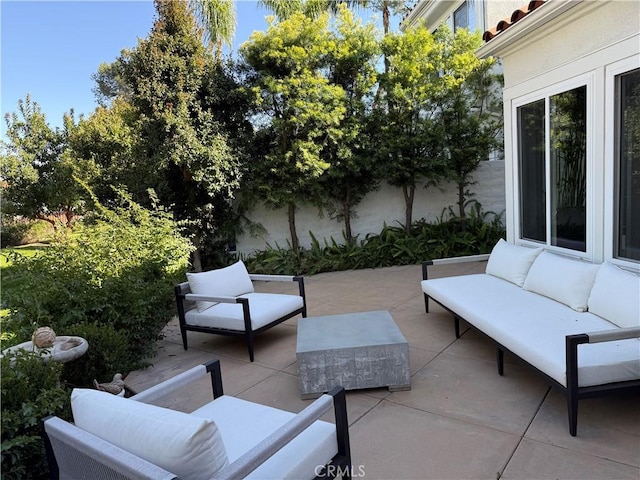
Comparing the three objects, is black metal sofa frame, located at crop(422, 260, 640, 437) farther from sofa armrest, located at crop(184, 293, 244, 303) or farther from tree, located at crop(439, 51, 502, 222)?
tree, located at crop(439, 51, 502, 222)

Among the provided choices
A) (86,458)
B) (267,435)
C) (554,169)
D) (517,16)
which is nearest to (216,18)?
(517,16)

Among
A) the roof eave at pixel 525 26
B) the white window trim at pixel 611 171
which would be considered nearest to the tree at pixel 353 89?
the roof eave at pixel 525 26

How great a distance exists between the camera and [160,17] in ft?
23.6

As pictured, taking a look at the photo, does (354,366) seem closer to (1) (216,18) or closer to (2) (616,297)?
(2) (616,297)

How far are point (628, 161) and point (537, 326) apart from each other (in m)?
1.76

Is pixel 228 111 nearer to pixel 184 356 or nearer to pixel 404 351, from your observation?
pixel 184 356

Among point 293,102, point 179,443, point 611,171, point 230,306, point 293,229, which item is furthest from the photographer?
point 293,229

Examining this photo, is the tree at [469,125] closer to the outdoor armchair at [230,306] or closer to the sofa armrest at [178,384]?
the outdoor armchair at [230,306]

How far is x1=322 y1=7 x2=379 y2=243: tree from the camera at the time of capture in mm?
7738

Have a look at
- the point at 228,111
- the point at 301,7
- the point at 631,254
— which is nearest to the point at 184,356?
the point at 631,254

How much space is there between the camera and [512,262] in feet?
14.0

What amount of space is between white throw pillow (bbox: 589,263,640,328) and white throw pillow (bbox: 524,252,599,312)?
0.28ft

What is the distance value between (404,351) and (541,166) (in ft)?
9.93

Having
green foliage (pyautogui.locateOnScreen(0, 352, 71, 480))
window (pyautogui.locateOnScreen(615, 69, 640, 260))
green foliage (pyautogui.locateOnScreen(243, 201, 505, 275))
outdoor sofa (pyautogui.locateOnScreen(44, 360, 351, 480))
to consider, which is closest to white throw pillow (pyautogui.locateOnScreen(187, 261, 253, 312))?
green foliage (pyautogui.locateOnScreen(0, 352, 71, 480))
